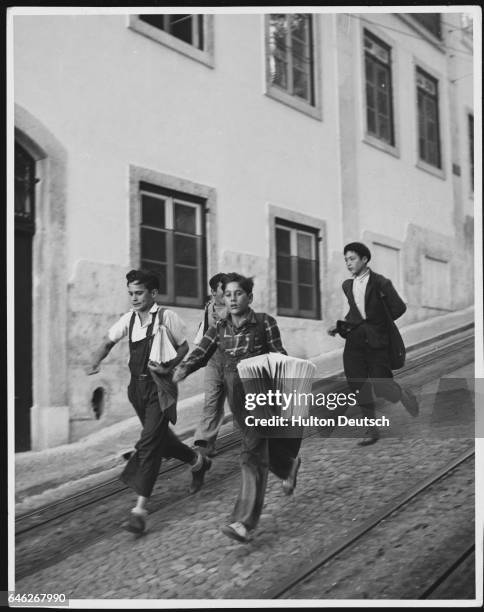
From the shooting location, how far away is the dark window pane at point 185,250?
4762mm

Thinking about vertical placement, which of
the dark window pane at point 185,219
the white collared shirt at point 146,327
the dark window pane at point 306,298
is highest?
the dark window pane at point 185,219

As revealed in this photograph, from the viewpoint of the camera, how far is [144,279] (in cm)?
446

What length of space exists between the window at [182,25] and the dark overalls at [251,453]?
199 centimetres

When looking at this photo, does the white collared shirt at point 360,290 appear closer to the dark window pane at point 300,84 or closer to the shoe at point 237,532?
the dark window pane at point 300,84

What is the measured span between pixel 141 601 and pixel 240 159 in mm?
2747

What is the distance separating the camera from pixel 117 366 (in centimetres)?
454

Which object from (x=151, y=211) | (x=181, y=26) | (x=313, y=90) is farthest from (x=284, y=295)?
(x=181, y=26)

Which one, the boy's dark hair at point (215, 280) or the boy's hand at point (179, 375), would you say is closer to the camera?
the boy's hand at point (179, 375)

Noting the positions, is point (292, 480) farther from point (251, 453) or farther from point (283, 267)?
point (283, 267)

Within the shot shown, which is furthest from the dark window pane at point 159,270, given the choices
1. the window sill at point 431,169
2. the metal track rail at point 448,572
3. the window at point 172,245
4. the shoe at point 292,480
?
the metal track rail at point 448,572

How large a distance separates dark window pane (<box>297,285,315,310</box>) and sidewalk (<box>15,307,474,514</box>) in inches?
15.0

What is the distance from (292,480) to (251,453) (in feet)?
1.30

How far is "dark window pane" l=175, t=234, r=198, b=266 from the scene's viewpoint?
476 cm

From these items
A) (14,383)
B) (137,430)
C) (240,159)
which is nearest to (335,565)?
(137,430)
